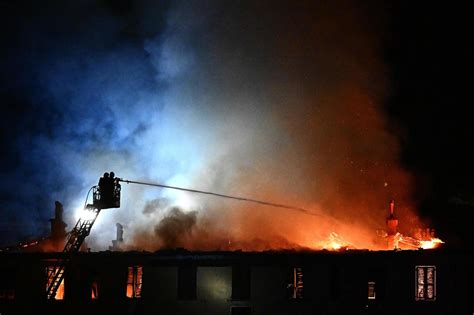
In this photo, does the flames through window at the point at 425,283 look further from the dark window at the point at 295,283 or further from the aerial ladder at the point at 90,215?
the aerial ladder at the point at 90,215

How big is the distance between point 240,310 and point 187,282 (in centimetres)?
305

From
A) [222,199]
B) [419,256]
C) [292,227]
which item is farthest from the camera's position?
[222,199]

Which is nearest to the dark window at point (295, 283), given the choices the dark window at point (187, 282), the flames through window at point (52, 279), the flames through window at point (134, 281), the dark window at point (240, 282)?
the dark window at point (240, 282)

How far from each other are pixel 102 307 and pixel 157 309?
9.45 feet

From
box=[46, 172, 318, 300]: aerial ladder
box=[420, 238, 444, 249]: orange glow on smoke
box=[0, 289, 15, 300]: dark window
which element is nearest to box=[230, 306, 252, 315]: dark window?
box=[46, 172, 318, 300]: aerial ladder

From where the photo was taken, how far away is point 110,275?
85.9 ft

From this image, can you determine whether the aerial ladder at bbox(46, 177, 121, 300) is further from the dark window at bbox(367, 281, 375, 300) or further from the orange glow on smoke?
the orange glow on smoke

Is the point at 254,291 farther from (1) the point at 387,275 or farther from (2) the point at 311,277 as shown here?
(1) the point at 387,275

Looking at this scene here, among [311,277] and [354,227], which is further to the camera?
[354,227]

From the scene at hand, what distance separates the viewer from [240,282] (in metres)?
25.6

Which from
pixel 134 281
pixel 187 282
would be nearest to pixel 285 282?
pixel 187 282

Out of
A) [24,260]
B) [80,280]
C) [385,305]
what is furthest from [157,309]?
[385,305]

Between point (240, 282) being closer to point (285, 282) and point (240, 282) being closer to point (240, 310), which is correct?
point (240, 310)

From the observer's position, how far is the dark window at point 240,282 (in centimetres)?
2552
